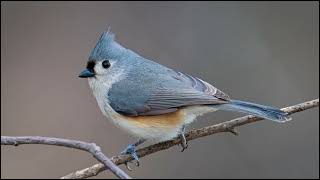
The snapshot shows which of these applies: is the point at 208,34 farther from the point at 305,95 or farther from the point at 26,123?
the point at 26,123

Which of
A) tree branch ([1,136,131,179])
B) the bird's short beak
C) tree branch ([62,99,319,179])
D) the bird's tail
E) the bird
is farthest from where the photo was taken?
the bird's short beak

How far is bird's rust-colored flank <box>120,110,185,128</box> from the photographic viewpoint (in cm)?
365

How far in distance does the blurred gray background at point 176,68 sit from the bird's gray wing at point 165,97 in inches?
113

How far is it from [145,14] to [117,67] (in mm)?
3919

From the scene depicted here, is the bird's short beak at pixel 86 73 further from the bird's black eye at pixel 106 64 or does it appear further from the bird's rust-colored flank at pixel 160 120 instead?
the bird's rust-colored flank at pixel 160 120

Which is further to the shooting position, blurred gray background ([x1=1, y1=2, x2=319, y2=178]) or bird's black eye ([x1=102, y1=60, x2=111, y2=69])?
blurred gray background ([x1=1, y1=2, x2=319, y2=178])

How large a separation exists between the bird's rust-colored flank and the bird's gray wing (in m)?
0.03

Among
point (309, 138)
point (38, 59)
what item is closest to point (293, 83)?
point (309, 138)

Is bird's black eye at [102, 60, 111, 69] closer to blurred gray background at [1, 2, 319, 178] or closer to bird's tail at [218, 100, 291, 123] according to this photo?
bird's tail at [218, 100, 291, 123]

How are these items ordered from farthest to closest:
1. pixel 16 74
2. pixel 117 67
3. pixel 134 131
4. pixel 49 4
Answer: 1. pixel 49 4
2. pixel 16 74
3. pixel 117 67
4. pixel 134 131

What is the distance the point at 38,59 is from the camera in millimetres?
7781

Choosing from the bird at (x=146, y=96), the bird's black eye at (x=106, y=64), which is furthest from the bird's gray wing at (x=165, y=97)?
the bird's black eye at (x=106, y=64)

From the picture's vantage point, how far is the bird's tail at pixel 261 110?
331 cm

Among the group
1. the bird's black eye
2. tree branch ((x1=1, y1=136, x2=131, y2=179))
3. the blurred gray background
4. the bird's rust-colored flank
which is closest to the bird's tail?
the bird's rust-colored flank
